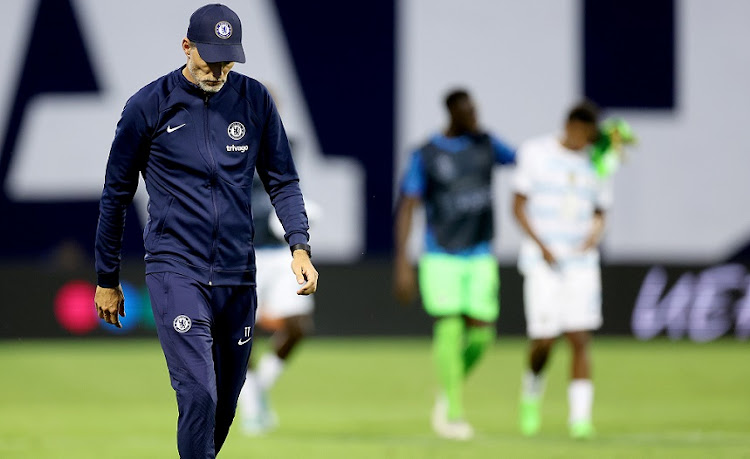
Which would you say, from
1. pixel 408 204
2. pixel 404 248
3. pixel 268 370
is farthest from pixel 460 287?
pixel 268 370

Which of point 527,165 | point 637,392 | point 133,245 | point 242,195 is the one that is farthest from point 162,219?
point 133,245

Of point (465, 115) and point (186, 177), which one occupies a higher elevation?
point (186, 177)

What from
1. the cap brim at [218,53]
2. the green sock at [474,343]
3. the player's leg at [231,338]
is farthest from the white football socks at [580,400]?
the cap brim at [218,53]

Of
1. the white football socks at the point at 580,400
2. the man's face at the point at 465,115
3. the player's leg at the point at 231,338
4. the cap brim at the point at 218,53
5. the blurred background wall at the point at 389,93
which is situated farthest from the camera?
the blurred background wall at the point at 389,93

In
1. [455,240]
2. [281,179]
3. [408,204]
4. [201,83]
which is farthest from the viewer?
[408,204]

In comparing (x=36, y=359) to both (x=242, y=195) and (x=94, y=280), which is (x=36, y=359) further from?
(x=242, y=195)

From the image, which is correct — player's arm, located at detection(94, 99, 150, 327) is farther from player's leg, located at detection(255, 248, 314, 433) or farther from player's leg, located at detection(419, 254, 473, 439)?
player's leg, located at detection(255, 248, 314, 433)

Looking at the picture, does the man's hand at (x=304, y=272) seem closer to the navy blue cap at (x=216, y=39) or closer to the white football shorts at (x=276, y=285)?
the navy blue cap at (x=216, y=39)

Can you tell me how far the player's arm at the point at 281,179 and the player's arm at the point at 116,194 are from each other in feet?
1.88

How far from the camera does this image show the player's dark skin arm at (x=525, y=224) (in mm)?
11742

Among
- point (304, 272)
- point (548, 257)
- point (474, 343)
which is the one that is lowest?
point (474, 343)

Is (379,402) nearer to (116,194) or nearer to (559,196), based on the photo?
(559,196)

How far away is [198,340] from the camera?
276 inches

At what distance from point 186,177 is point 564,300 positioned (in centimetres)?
535
